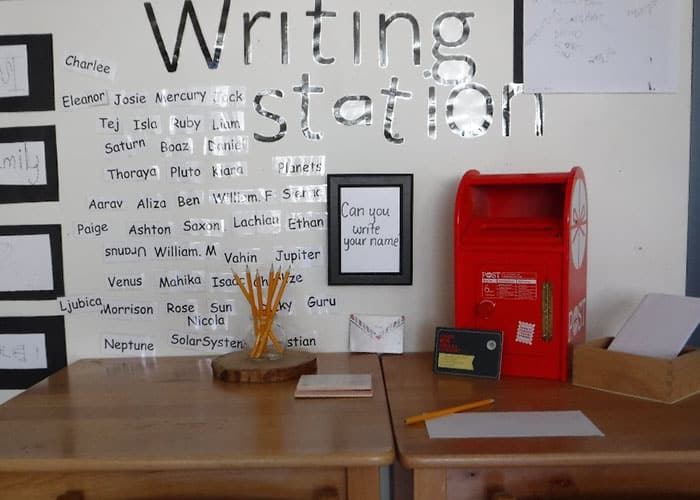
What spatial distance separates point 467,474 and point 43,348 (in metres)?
1.15

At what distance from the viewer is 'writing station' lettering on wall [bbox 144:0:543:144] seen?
149 cm

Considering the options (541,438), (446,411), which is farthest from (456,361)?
(541,438)

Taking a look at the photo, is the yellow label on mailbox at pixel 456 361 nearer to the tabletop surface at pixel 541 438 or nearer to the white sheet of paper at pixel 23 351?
the tabletop surface at pixel 541 438

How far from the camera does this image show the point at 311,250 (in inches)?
60.6

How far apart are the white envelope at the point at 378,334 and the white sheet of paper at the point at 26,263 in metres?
0.80

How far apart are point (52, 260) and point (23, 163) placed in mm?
257

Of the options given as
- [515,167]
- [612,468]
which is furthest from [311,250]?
[612,468]

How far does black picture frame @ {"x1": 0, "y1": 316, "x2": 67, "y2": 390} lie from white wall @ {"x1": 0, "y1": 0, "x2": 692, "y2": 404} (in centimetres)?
7

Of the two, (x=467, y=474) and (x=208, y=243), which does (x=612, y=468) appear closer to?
(x=467, y=474)

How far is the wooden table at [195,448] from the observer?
927mm

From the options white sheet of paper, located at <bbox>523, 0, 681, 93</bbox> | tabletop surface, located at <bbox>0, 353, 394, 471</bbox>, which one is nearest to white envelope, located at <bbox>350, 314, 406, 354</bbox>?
tabletop surface, located at <bbox>0, 353, 394, 471</bbox>

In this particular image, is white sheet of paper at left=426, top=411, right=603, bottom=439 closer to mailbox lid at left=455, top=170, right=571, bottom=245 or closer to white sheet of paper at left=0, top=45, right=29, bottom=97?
mailbox lid at left=455, top=170, right=571, bottom=245

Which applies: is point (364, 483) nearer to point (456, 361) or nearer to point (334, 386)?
point (334, 386)

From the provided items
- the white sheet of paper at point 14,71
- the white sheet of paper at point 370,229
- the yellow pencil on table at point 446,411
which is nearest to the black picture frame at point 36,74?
the white sheet of paper at point 14,71
